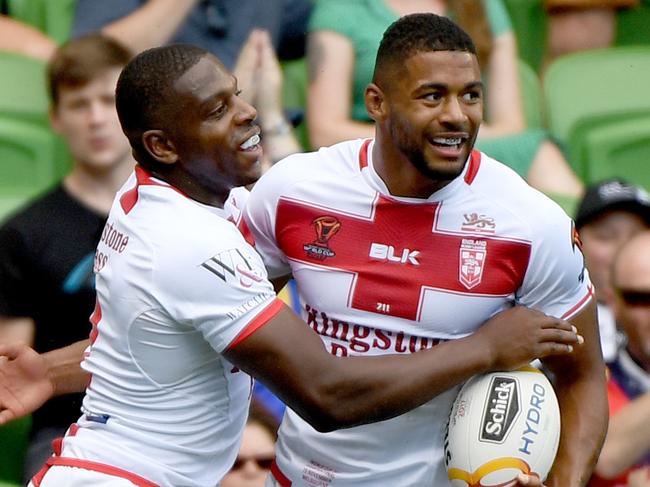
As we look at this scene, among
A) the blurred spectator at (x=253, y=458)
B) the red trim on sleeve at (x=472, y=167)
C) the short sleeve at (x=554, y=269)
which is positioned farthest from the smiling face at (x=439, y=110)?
the blurred spectator at (x=253, y=458)

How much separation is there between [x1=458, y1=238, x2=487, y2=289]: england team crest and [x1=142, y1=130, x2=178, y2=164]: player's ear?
2.28ft

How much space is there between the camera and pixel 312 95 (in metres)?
5.50

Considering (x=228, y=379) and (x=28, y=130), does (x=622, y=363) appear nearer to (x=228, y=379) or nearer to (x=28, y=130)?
(x=228, y=379)

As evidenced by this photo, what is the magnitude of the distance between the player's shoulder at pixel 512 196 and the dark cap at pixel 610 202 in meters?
1.70

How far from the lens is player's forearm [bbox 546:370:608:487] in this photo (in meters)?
3.45

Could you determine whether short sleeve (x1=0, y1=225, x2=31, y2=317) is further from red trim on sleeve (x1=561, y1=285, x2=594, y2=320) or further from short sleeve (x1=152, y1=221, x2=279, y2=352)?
red trim on sleeve (x1=561, y1=285, x2=594, y2=320)

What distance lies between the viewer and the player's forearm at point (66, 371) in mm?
3662

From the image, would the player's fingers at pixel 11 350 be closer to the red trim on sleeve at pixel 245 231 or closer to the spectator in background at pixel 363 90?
the red trim on sleeve at pixel 245 231

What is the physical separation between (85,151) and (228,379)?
1697 millimetres

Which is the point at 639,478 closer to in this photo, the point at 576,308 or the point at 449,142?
the point at 576,308

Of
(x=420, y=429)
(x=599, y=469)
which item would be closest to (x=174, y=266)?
(x=420, y=429)

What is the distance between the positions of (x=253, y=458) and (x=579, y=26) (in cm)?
294

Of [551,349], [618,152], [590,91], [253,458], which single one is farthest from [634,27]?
[551,349]

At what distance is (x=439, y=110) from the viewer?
329 centimetres
